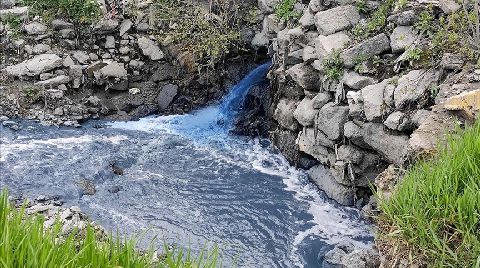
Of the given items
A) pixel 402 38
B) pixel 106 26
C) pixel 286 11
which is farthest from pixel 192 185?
pixel 106 26

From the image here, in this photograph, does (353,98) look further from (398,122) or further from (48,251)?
(48,251)

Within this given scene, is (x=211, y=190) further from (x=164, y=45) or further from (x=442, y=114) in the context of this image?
(x=164, y=45)

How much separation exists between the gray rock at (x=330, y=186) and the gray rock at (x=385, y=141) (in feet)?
4.20

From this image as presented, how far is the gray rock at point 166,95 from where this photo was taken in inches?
567

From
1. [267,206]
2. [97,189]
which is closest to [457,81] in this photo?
[267,206]

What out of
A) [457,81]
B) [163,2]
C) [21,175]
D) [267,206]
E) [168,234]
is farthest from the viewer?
[163,2]

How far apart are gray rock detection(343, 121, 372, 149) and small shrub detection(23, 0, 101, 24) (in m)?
8.68

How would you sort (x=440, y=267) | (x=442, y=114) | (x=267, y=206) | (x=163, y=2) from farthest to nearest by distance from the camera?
(x=163, y=2) < (x=267, y=206) < (x=442, y=114) < (x=440, y=267)

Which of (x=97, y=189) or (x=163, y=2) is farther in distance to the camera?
(x=163, y=2)

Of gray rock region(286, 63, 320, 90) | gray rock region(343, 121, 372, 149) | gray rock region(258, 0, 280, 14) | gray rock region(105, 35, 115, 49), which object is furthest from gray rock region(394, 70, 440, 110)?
gray rock region(105, 35, 115, 49)

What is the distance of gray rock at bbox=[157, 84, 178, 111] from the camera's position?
47.3 feet

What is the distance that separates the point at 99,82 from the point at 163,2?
309 cm

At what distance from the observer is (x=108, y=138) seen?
12.9 meters

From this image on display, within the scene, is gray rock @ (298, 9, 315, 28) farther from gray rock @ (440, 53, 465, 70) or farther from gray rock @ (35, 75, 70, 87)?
gray rock @ (35, 75, 70, 87)
